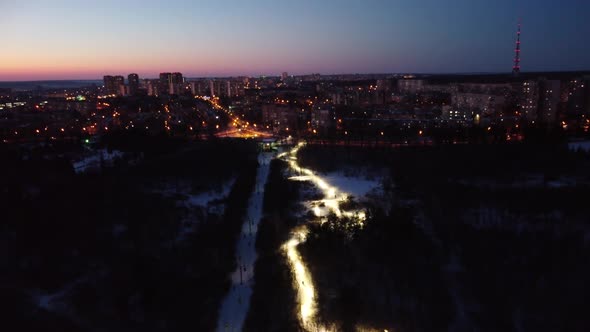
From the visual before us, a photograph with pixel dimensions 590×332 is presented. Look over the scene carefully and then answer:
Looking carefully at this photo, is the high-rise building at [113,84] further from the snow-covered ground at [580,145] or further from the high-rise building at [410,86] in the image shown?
the snow-covered ground at [580,145]

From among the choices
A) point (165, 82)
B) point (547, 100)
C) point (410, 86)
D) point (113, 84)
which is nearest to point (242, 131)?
point (547, 100)

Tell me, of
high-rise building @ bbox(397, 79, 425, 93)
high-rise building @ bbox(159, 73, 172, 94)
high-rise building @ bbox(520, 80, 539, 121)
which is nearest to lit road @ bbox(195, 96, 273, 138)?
high-rise building @ bbox(520, 80, 539, 121)

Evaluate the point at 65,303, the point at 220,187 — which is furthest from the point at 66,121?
the point at 65,303

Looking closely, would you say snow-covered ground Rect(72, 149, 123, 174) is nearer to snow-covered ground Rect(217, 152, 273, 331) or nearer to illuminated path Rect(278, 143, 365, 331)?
illuminated path Rect(278, 143, 365, 331)

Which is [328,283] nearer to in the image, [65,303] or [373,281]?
[373,281]

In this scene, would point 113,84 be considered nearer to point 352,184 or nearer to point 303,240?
point 352,184

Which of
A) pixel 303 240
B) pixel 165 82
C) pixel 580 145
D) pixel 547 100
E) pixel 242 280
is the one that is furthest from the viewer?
pixel 165 82
